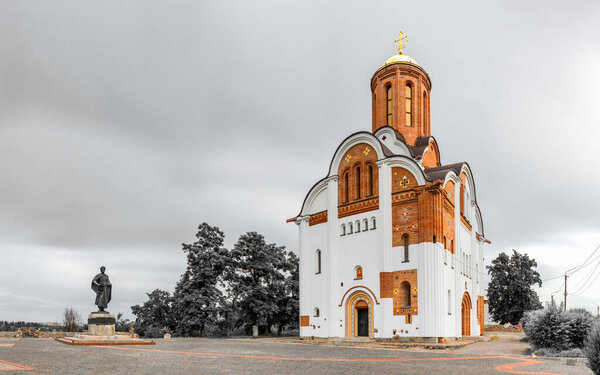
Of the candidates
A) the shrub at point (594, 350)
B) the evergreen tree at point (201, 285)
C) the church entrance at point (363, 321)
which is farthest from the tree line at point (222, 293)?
the shrub at point (594, 350)

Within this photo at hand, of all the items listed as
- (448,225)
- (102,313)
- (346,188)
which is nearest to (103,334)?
(102,313)

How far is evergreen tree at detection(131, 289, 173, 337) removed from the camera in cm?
3844

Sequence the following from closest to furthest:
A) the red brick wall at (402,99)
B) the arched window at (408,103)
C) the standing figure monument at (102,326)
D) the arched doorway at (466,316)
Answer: the standing figure monument at (102,326)
the arched doorway at (466,316)
the red brick wall at (402,99)
the arched window at (408,103)

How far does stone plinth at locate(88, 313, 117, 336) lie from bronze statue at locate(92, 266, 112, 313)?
631 mm

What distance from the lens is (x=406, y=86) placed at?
31.7 m

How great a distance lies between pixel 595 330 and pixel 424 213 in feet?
49.8

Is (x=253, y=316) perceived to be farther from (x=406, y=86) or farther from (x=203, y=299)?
(x=406, y=86)

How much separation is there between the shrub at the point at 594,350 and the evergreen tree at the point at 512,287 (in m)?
39.6

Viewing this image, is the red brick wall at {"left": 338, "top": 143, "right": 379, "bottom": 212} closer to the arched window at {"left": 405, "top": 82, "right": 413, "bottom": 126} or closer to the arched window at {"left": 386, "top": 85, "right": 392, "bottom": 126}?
the arched window at {"left": 386, "top": 85, "right": 392, "bottom": 126}

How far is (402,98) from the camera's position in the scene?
3108cm

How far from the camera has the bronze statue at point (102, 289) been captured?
2139 centimetres

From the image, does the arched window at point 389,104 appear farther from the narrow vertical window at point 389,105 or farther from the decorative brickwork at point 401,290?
the decorative brickwork at point 401,290


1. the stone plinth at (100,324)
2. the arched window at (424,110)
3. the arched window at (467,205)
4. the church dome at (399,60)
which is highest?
the church dome at (399,60)

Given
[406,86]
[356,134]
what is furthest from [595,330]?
[406,86]
